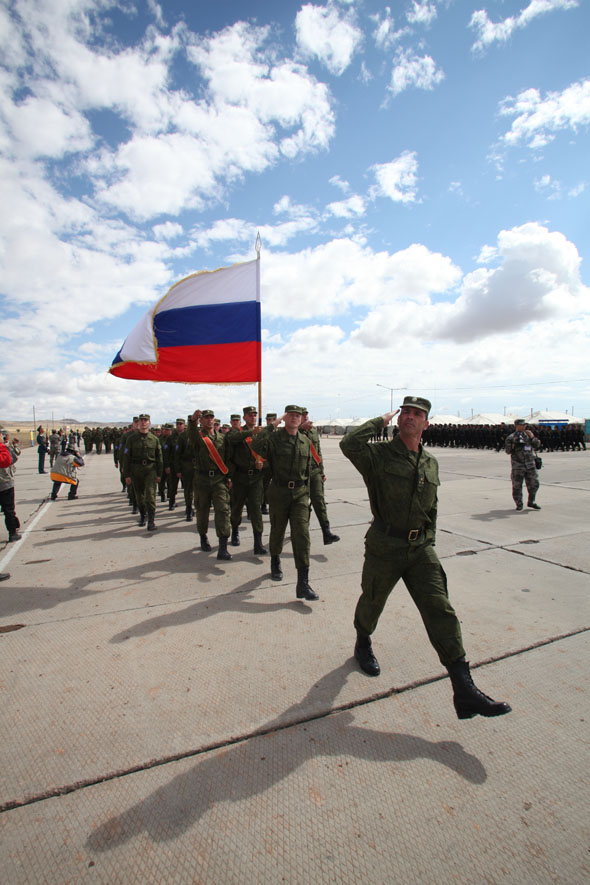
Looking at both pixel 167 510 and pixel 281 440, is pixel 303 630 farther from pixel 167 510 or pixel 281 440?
pixel 167 510

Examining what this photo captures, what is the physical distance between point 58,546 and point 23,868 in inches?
195

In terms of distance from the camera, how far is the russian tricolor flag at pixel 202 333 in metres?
7.19

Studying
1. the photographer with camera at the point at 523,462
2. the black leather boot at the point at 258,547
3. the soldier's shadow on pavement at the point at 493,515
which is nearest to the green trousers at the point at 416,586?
the black leather boot at the point at 258,547

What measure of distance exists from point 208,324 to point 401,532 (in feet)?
19.0

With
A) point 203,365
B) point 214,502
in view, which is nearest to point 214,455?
point 214,502

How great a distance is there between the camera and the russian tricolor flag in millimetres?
7188

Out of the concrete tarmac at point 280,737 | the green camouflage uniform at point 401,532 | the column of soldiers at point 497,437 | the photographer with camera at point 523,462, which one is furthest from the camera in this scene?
the column of soldiers at point 497,437

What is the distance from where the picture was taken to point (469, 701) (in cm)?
224

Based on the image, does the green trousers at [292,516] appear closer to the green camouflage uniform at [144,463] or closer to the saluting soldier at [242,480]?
the saluting soldier at [242,480]

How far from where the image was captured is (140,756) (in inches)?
82.3

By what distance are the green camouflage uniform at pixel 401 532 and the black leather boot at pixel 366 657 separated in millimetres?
89

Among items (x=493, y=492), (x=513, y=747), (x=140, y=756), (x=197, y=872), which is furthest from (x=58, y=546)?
(x=493, y=492)

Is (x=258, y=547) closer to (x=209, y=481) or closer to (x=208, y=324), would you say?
(x=209, y=481)

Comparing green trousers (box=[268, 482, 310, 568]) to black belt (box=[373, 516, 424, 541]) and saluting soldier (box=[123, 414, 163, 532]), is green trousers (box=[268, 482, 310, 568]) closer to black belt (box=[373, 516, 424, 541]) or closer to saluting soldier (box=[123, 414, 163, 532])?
black belt (box=[373, 516, 424, 541])
